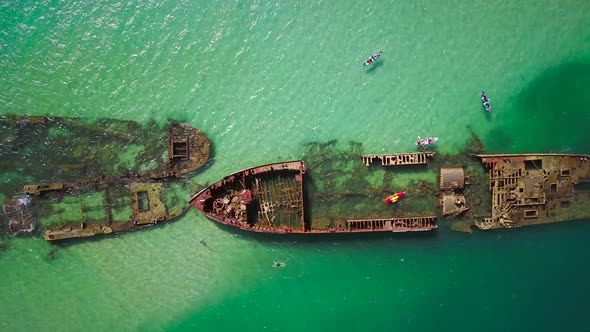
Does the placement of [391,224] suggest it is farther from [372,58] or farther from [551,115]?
[551,115]

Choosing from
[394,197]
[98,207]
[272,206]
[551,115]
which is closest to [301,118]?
[272,206]

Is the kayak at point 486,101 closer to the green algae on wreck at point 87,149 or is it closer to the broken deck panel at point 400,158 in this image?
the broken deck panel at point 400,158

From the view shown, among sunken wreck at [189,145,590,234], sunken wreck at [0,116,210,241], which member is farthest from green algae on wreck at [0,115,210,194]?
sunken wreck at [189,145,590,234]

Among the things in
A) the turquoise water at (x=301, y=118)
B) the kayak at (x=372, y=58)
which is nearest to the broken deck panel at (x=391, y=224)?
the turquoise water at (x=301, y=118)

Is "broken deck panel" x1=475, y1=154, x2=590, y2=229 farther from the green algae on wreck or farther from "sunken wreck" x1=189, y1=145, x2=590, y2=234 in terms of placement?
the green algae on wreck

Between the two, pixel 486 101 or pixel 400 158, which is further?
pixel 486 101

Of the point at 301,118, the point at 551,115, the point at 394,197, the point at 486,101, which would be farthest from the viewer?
the point at 551,115

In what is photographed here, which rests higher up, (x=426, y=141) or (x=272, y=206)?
(x=426, y=141)
